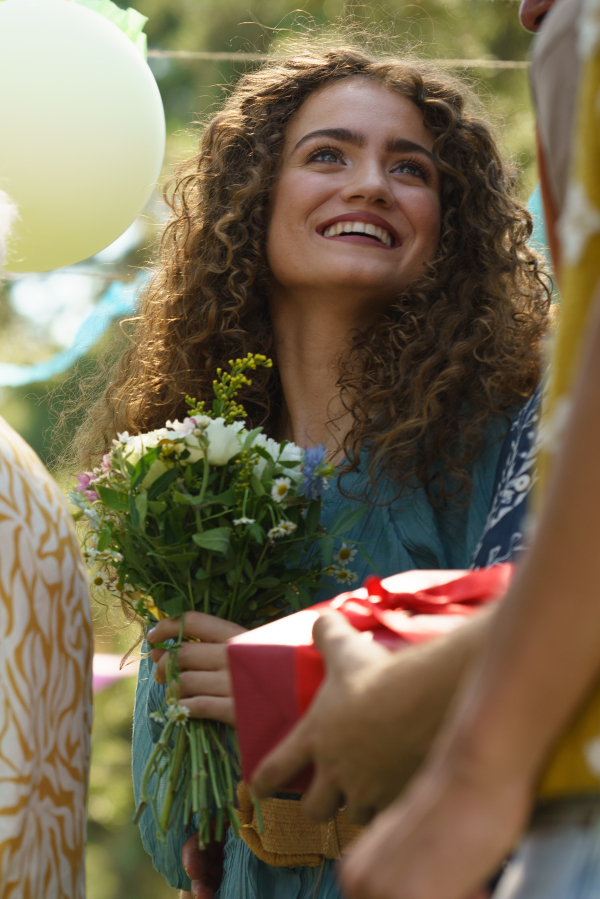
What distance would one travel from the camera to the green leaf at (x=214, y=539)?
1595mm

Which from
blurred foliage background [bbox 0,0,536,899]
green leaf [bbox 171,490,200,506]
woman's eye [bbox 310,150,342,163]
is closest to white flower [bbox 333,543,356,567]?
green leaf [bbox 171,490,200,506]

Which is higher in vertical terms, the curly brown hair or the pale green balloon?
the pale green balloon

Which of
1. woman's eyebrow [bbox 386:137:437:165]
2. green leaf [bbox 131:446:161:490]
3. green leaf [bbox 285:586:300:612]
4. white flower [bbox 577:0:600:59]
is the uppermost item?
woman's eyebrow [bbox 386:137:437:165]

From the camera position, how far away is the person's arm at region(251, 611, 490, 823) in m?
0.75

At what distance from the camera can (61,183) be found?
105 inches

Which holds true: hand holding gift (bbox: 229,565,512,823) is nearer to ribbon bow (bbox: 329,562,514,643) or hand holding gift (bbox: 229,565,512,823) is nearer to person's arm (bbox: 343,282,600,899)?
ribbon bow (bbox: 329,562,514,643)

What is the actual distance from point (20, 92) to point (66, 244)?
44cm

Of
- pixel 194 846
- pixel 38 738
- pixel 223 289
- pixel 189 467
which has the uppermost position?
pixel 223 289

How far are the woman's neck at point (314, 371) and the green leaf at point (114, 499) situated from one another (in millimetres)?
678

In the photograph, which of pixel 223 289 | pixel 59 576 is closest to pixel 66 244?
pixel 223 289

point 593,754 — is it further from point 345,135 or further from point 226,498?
point 345,135

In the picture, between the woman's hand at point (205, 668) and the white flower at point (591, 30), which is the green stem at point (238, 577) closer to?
the woman's hand at point (205, 668)

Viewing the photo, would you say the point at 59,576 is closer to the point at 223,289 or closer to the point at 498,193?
the point at 223,289

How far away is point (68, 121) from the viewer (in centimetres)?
263
